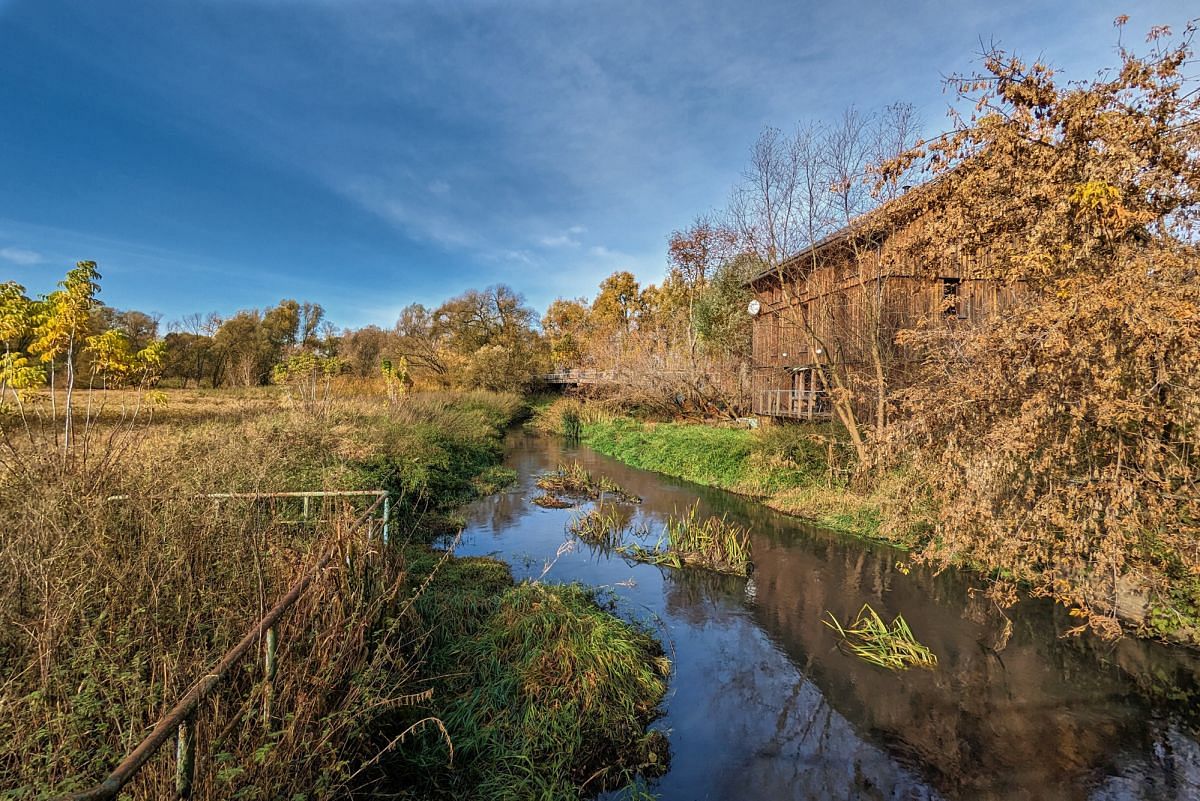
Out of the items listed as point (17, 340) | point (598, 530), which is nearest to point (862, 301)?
point (598, 530)

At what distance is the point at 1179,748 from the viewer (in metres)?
5.27

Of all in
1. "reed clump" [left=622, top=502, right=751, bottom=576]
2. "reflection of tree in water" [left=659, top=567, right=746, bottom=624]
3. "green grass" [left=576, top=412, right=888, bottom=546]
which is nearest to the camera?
"reflection of tree in water" [left=659, top=567, right=746, bottom=624]

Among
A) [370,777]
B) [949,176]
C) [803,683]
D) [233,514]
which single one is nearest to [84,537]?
[233,514]

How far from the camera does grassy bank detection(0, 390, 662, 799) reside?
258cm

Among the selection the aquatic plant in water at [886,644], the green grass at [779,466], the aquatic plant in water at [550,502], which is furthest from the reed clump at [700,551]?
the aquatic plant in water at [550,502]

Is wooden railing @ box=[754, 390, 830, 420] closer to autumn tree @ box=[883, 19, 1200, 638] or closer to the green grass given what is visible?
the green grass

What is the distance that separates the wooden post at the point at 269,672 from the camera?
9.15ft

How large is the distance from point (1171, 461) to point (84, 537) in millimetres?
9265

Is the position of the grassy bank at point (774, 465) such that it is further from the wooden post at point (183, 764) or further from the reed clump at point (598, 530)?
the wooden post at point (183, 764)

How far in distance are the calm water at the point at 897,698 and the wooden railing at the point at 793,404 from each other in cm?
829

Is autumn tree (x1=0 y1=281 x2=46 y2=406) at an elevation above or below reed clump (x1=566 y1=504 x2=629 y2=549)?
above

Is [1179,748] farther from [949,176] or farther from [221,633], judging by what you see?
[221,633]

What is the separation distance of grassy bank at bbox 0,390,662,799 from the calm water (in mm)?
825

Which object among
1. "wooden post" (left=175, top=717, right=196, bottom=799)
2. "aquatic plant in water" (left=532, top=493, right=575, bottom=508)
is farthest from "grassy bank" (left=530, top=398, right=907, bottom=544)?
"wooden post" (left=175, top=717, right=196, bottom=799)
